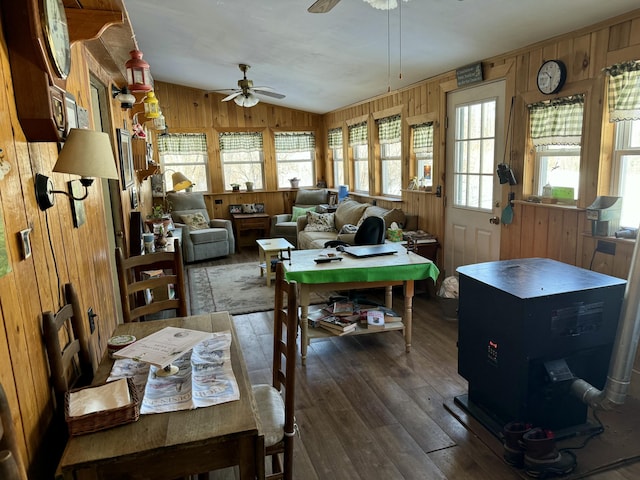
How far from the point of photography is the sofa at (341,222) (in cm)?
529

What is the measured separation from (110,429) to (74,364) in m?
0.68

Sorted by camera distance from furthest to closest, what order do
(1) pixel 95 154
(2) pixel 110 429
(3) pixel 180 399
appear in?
(1) pixel 95 154, (3) pixel 180 399, (2) pixel 110 429

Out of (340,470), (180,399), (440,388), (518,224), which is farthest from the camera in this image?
(518,224)

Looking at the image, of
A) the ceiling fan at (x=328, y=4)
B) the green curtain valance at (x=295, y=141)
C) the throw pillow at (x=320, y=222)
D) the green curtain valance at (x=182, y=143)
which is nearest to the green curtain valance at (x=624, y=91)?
the ceiling fan at (x=328, y=4)

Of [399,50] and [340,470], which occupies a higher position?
[399,50]

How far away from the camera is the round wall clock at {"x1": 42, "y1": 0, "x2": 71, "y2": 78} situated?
1.45 metres

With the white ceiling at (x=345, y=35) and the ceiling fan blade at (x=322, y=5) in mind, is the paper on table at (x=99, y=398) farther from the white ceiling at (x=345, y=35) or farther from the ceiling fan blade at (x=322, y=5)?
the white ceiling at (x=345, y=35)

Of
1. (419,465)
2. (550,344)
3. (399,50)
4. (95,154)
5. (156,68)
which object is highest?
(156,68)

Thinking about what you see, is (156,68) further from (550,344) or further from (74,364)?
(550,344)

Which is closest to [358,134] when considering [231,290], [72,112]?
[231,290]

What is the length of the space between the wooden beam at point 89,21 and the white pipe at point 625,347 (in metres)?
2.57

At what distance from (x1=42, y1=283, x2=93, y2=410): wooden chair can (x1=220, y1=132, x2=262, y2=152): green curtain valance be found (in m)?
6.38

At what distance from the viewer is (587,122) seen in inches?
119

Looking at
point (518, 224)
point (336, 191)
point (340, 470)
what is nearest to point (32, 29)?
point (340, 470)
